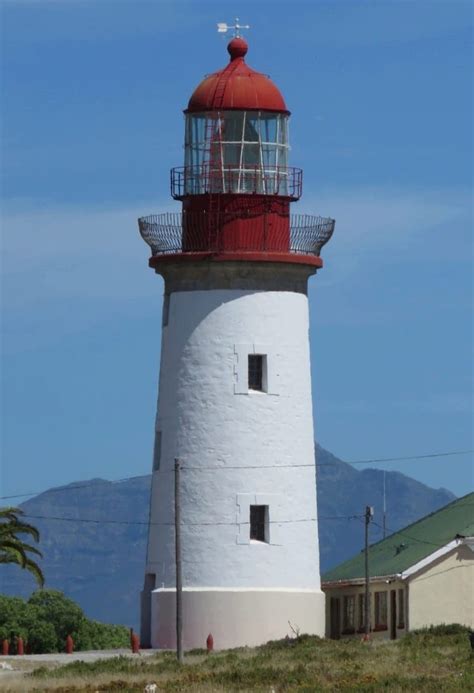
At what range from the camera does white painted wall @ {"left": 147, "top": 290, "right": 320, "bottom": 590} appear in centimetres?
5959

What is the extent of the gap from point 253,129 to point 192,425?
297 inches

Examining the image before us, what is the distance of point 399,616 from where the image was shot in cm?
6506

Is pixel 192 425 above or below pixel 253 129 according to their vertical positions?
below

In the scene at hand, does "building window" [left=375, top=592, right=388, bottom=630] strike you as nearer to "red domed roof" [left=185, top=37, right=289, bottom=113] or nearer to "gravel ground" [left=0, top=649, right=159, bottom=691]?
"gravel ground" [left=0, top=649, right=159, bottom=691]

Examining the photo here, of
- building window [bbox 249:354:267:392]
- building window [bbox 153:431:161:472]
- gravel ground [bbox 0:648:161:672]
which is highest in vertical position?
building window [bbox 249:354:267:392]

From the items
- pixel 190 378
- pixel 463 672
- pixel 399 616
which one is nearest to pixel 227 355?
pixel 190 378

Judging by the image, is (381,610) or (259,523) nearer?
(259,523)

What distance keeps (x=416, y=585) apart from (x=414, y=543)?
14.3 ft

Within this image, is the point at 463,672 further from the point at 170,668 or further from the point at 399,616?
the point at 399,616

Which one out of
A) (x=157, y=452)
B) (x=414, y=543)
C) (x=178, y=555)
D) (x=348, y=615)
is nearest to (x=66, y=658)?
(x=178, y=555)

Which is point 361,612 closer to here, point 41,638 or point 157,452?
point 157,452

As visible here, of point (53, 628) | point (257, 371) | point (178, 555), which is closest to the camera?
point (178, 555)

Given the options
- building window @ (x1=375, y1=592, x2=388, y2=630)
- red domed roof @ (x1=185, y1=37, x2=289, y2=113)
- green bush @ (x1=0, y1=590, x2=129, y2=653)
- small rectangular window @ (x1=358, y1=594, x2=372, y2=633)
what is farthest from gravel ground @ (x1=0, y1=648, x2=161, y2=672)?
green bush @ (x1=0, y1=590, x2=129, y2=653)

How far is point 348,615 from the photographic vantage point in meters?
69.6
